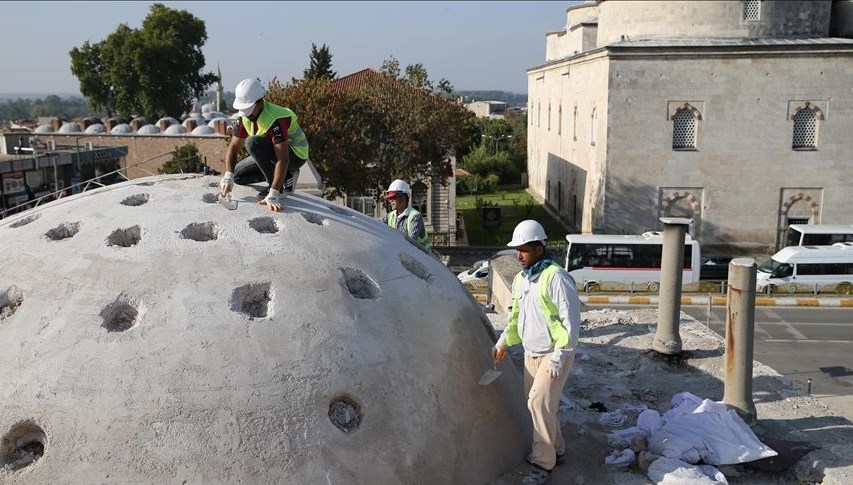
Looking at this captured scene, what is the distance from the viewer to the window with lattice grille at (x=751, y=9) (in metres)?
32.1

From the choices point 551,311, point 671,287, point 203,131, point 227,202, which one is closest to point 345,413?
point 551,311

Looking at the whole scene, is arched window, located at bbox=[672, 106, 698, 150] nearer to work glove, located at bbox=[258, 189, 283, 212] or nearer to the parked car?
the parked car

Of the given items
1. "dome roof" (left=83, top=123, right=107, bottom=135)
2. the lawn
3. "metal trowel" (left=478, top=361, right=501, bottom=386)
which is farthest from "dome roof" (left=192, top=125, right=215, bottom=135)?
"metal trowel" (left=478, top=361, right=501, bottom=386)

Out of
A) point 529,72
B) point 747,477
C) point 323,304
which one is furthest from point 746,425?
point 529,72

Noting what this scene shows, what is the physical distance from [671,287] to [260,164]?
6469 millimetres

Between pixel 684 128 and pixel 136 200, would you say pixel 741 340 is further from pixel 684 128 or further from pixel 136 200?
pixel 684 128

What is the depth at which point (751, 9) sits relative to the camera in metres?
32.2

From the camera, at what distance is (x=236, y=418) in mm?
6086

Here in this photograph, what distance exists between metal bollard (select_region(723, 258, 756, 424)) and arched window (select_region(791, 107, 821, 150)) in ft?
89.0

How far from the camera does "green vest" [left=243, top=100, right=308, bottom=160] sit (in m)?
7.96

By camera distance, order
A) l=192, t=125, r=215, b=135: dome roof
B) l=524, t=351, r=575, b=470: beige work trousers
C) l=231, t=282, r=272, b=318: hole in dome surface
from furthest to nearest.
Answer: l=192, t=125, r=215, b=135: dome roof
l=524, t=351, r=575, b=470: beige work trousers
l=231, t=282, r=272, b=318: hole in dome surface

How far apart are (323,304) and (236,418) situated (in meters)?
1.22

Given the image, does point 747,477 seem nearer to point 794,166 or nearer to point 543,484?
point 543,484

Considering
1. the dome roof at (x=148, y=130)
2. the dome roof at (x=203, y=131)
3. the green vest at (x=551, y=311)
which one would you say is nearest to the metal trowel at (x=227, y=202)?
the green vest at (x=551, y=311)
